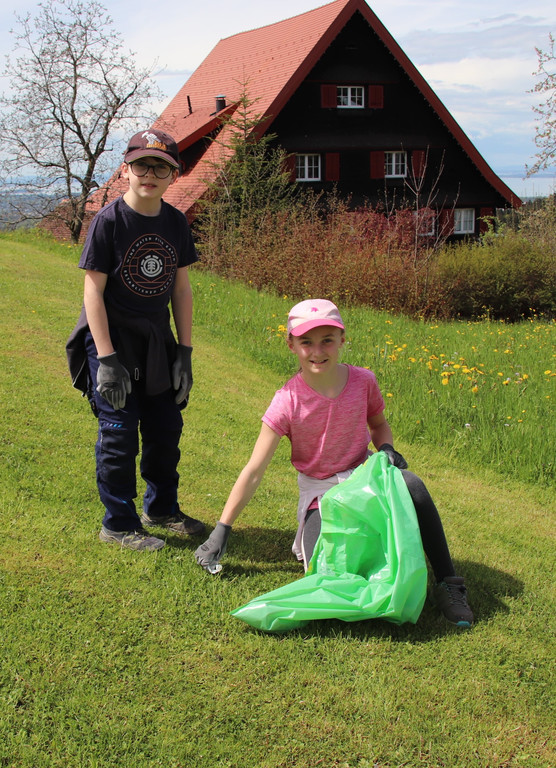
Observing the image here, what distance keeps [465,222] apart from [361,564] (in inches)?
1104

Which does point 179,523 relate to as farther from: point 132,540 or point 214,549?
point 214,549

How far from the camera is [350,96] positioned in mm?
26750

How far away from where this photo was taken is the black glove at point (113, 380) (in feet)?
11.4

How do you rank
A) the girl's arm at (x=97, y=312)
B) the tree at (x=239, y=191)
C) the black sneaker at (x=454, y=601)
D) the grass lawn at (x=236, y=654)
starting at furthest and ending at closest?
the tree at (x=239, y=191), the girl's arm at (x=97, y=312), the black sneaker at (x=454, y=601), the grass lawn at (x=236, y=654)

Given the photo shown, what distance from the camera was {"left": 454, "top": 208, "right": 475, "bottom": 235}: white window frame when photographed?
29453 millimetres

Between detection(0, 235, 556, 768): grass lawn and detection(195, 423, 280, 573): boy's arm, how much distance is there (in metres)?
0.17

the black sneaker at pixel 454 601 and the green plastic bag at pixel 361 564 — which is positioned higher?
the green plastic bag at pixel 361 564

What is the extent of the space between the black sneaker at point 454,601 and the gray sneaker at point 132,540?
1336 millimetres

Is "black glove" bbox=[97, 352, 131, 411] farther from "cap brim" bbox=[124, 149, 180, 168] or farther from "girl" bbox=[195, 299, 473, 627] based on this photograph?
"cap brim" bbox=[124, 149, 180, 168]

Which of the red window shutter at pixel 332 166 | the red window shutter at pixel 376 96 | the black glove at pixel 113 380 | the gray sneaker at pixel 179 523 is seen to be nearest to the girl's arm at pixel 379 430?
the gray sneaker at pixel 179 523

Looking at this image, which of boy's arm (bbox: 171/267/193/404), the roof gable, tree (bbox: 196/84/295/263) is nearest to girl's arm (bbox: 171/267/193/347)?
boy's arm (bbox: 171/267/193/404)

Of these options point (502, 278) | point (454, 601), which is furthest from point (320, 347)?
point (502, 278)

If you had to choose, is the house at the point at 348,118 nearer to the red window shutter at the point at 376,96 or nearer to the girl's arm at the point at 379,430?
the red window shutter at the point at 376,96

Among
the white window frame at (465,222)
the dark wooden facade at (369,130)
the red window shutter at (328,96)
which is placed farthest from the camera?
the white window frame at (465,222)
